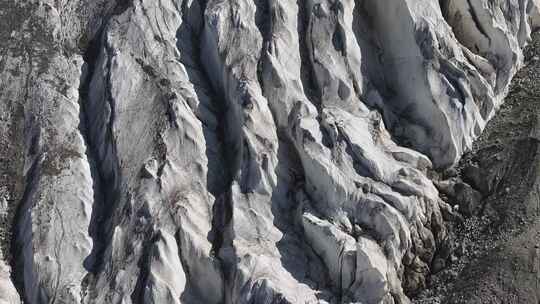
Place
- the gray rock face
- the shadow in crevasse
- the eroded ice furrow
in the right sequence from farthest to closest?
the shadow in crevasse → the gray rock face → the eroded ice furrow

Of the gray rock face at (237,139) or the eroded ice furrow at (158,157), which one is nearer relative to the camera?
the eroded ice furrow at (158,157)

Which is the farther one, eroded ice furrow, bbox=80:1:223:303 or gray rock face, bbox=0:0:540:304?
gray rock face, bbox=0:0:540:304

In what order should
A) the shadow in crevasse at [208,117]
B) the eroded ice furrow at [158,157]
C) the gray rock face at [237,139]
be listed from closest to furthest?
the eroded ice furrow at [158,157]
the gray rock face at [237,139]
the shadow in crevasse at [208,117]

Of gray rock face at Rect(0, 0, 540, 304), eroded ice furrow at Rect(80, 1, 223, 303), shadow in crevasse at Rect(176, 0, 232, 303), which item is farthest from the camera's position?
shadow in crevasse at Rect(176, 0, 232, 303)

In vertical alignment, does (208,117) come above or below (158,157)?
above

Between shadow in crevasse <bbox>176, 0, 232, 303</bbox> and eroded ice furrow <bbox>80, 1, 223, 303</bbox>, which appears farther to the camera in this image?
shadow in crevasse <bbox>176, 0, 232, 303</bbox>

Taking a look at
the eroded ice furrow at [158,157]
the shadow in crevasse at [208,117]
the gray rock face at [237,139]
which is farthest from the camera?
the shadow in crevasse at [208,117]

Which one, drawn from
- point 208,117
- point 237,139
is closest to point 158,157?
point 208,117

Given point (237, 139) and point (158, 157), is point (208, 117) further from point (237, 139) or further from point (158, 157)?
point (158, 157)

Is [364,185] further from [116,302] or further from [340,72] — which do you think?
[116,302]
